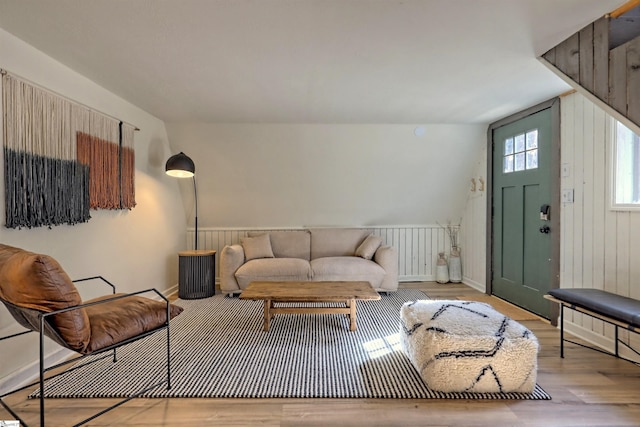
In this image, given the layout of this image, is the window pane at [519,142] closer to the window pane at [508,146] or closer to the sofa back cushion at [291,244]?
the window pane at [508,146]

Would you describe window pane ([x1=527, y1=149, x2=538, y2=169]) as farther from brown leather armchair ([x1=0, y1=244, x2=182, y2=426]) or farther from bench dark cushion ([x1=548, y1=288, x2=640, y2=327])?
brown leather armchair ([x1=0, y1=244, x2=182, y2=426])

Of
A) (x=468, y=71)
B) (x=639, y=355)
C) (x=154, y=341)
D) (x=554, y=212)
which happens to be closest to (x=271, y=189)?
(x=154, y=341)

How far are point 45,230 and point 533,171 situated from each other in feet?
14.4

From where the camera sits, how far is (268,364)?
2408mm

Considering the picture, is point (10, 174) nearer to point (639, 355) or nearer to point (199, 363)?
point (199, 363)

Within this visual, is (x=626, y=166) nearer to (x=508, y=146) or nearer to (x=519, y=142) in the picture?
(x=519, y=142)

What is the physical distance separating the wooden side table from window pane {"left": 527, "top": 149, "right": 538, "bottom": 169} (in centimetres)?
389

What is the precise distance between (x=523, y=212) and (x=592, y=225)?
0.90 meters

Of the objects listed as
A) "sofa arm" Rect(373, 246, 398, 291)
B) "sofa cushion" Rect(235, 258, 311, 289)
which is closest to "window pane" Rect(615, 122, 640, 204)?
"sofa arm" Rect(373, 246, 398, 291)

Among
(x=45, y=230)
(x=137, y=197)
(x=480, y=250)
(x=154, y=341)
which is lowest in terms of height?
(x=154, y=341)

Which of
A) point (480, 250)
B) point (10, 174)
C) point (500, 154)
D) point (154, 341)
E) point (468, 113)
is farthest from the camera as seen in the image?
point (480, 250)

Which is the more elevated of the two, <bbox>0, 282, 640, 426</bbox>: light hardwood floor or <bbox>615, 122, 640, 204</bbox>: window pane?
<bbox>615, 122, 640, 204</bbox>: window pane

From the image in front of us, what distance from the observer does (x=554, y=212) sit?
3197mm

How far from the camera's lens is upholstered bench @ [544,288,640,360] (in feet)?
6.47
